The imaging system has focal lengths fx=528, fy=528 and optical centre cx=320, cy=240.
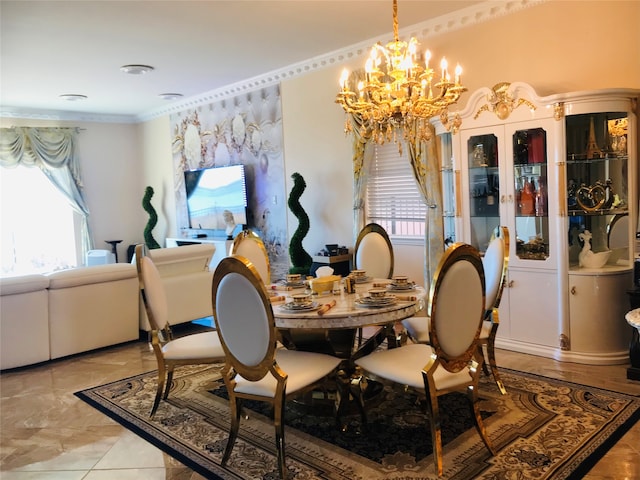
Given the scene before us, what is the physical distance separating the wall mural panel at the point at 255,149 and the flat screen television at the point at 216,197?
4.5 inches

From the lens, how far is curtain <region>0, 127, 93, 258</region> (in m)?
8.13

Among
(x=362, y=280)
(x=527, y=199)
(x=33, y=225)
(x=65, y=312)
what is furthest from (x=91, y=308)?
(x=33, y=225)

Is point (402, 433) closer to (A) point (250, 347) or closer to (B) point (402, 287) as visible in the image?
(B) point (402, 287)

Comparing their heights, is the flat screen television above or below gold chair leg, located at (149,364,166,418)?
above

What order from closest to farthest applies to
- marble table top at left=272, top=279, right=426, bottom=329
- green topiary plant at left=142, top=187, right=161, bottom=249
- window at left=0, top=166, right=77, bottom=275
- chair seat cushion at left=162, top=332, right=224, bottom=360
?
marble table top at left=272, top=279, right=426, bottom=329, chair seat cushion at left=162, top=332, right=224, bottom=360, window at left=0, top=166, right=77, bottom=275, green topiary plant at left=142, top=187, right=161, bottom=249

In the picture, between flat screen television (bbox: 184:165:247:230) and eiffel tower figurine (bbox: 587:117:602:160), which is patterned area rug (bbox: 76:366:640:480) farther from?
flat screen television (bbox: 184:165:247:230)

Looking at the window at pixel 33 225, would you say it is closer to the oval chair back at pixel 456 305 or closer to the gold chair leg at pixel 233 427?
the gold chair leg at pixel 233 427

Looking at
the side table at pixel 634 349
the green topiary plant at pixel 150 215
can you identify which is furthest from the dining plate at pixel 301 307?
the green topiary plant at pixel 150 215

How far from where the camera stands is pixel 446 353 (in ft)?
8.32

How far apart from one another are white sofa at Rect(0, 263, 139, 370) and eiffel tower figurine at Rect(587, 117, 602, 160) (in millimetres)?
3969

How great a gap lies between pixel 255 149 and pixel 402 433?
4.90 m

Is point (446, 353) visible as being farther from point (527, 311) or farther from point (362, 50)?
point (362, 50)

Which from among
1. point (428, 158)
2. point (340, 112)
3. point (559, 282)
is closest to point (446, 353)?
point (559, 282)

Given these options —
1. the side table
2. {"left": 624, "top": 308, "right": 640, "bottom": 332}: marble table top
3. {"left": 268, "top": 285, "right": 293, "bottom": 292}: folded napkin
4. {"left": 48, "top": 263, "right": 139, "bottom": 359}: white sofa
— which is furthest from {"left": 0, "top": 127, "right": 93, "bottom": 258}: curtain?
{"left": 624, "top": 308, "right": 640, "bottom": 332}: marble table top
